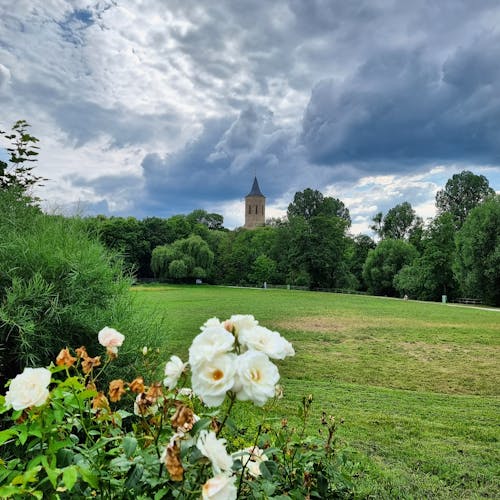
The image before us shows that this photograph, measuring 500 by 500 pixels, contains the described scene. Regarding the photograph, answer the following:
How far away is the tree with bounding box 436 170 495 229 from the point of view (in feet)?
149

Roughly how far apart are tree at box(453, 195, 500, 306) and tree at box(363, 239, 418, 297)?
1127 cm

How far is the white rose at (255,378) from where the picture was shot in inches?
36.6

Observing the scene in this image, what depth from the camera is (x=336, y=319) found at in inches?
618

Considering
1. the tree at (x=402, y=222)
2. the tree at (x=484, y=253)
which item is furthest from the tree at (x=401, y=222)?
the tree at (x=484, y=253)

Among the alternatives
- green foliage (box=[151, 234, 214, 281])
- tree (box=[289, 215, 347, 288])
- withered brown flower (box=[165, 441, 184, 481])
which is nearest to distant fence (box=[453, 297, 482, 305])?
tree (box=[289, 215, 347, 288])

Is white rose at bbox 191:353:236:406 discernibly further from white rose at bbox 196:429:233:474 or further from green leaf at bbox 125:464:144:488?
green leaf at bbox 125:464:144:488

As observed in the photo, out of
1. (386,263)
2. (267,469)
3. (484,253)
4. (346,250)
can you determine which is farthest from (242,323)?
(346,250)

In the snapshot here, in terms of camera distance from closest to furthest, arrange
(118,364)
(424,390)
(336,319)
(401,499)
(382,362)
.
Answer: (401,499), (118,364), (424,390), (382,362), (336,319)

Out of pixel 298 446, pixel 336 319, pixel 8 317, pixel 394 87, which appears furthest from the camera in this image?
pixel 336 319

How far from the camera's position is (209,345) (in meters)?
0.98

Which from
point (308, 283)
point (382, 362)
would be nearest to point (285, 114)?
point (382, 362)

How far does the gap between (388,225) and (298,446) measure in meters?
53.7

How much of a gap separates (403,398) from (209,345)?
18.8 feet

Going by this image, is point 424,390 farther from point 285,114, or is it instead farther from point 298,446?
point 285,114
